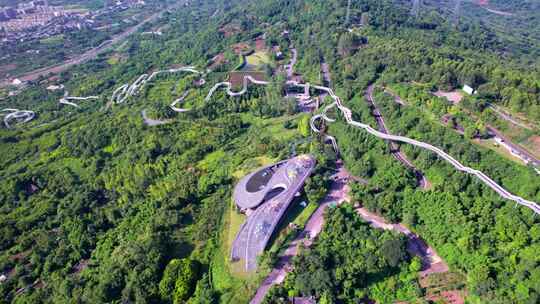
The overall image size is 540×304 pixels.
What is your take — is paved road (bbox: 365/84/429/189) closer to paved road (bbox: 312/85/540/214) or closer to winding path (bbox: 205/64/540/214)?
winding path (bbox: 205/64/540/214)

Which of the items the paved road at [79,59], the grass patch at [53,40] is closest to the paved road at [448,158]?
the paved road at [79,59]

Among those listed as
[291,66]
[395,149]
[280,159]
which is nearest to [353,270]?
[280,159]

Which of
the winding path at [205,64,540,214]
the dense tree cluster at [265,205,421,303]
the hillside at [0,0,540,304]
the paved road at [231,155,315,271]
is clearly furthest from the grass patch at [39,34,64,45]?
the dense tree cluster at [265,205,421,303]

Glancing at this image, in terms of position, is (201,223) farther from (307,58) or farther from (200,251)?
(307,58)

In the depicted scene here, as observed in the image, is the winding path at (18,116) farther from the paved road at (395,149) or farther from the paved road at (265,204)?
the paved road at (395,149)

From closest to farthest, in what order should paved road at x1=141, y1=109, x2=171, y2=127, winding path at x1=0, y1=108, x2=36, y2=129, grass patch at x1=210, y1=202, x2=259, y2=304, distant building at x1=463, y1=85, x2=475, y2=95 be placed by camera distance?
grass patch at x1=210, y1=202, x2=259, y2=304
distant building at x1=463, y1=85, x2=475, y2=95
paved road at x1=141, y1=109, x2=171, y2=127
winding path at x1=0, y1=108, x2=36, y2=129

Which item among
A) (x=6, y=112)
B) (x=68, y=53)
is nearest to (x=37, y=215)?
(x=6, y=112)

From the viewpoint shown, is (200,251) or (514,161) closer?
(200,251)

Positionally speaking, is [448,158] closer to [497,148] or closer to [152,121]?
[497,148]
